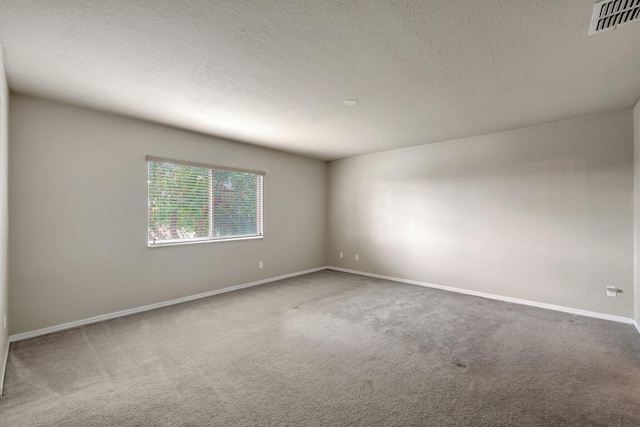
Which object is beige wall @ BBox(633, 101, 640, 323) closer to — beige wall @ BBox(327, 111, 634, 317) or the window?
beige wall @ BBox(327, 111, 634, 317)

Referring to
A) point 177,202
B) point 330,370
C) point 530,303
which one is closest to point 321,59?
point 330,370

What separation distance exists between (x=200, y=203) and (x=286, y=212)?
1.74 meters

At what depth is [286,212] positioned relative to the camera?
18.5 ft

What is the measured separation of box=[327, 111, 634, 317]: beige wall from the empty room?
3cm

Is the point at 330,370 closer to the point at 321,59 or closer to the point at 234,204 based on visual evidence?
the point at 321,59

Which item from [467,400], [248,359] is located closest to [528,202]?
[467,400]

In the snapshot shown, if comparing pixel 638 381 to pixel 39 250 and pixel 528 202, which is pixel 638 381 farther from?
pixel 39 250

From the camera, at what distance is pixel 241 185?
4922 millimetres

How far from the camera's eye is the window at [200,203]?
390cm

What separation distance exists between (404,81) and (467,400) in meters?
2.59

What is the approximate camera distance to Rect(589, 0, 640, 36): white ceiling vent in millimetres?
1644

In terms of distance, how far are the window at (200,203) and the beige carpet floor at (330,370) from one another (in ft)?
3.67

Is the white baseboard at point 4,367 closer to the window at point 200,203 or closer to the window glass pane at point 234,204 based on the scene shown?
the window at point 200,203

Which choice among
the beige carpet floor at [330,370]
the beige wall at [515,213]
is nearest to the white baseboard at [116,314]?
the beige carpet floor at [330,370]
